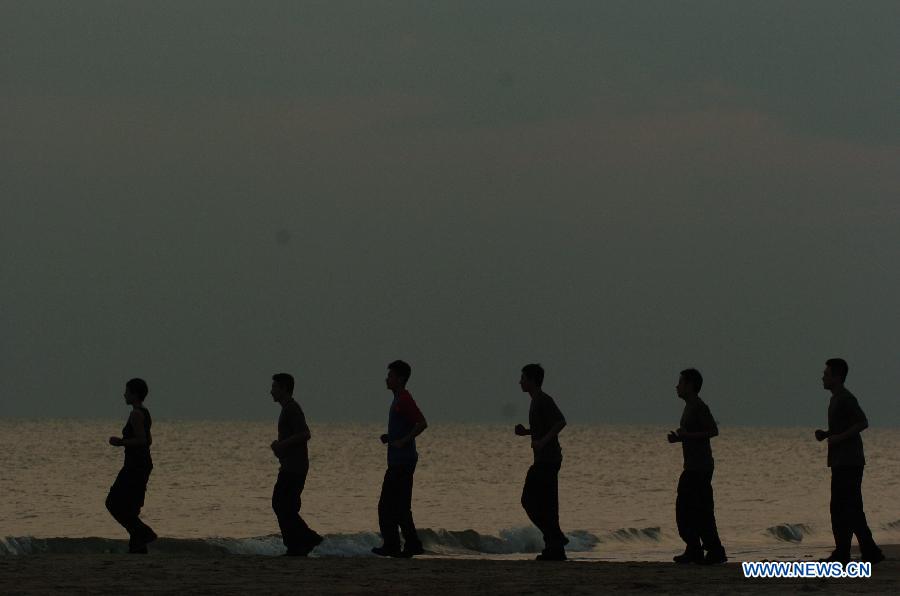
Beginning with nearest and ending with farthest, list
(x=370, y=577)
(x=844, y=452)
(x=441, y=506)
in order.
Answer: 1. (x=370, y=577)
2. (x=844, y=452)
3. (x=441, y=506)

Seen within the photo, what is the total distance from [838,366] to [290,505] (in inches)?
194

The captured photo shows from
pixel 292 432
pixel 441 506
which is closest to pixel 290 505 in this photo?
pixel 292 432

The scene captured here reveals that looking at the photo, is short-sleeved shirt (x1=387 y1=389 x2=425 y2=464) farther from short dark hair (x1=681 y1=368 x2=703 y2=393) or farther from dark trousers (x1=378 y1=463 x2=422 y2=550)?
short dark hair (x1=681 y1=368 x2=703 y2=393)

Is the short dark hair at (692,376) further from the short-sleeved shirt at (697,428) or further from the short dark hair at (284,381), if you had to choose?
the short dark hair at (284,381)

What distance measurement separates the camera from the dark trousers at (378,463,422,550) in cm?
1289

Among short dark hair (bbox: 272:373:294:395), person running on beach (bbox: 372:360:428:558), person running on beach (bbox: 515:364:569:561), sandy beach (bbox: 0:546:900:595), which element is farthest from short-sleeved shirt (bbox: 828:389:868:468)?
short dark hair (bbox: 272:373:294:395)

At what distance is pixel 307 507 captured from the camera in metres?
38.3

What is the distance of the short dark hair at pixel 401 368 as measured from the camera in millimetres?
12844

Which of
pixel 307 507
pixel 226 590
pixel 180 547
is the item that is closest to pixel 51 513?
pixel 307 507

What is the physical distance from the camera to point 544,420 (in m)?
12.6

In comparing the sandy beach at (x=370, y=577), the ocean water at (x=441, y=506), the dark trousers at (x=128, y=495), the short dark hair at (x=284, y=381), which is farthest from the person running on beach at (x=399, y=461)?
the ocean water at (x=441, y=506)

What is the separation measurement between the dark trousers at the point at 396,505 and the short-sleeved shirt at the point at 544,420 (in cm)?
116

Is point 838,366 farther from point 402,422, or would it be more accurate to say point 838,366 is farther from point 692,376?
point 402,422

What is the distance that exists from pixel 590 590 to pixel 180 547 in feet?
50.1
